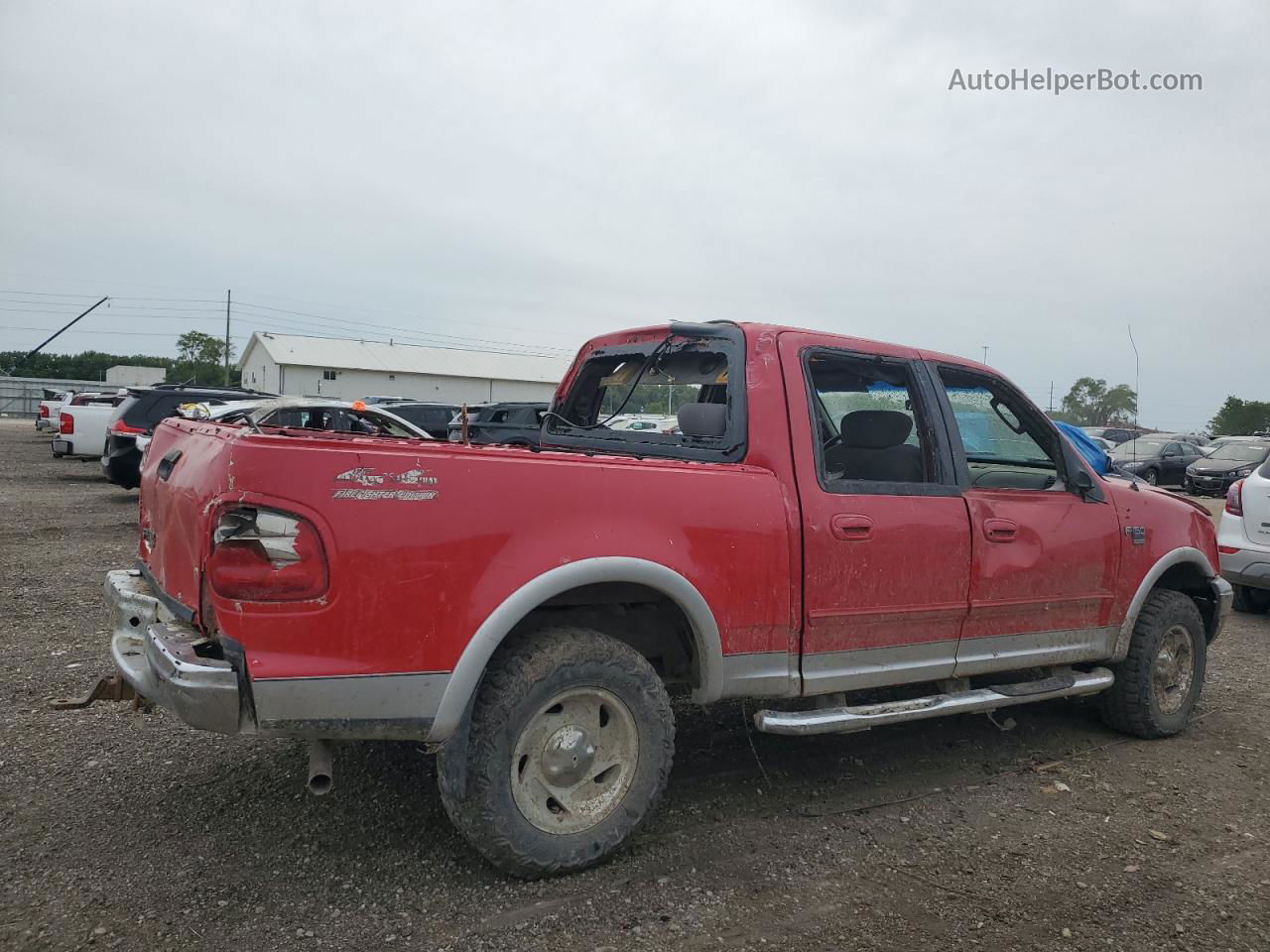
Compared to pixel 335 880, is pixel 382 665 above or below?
above

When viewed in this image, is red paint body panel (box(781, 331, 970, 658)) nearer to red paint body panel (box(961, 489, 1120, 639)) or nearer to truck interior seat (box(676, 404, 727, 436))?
red paint body panel (box(961, 489, 1120, 639))

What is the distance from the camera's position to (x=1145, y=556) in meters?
4.86

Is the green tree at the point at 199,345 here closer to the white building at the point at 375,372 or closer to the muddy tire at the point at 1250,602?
the white building at the point at 375,372

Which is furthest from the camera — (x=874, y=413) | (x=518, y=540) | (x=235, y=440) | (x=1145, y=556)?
(x=1145, y=556)

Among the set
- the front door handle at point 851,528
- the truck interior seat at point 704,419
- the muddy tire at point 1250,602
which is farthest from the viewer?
the muddy tire at point 1250,602


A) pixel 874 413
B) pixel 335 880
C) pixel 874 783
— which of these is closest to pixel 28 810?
pixel 335 880

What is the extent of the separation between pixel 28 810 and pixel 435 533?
208 cm

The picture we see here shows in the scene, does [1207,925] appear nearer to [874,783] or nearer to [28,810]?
[874,783]

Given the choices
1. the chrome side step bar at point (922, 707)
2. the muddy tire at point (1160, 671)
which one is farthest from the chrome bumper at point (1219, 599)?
the chrome side step bar at point (922, 707)

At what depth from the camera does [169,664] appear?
9.33 ft

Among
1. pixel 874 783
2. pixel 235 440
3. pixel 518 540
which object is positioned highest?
pixel 235 440

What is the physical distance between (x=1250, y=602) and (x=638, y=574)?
8031 millimetres

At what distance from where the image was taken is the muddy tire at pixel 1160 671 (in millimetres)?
4906

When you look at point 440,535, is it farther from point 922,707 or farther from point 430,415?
point 430,415
